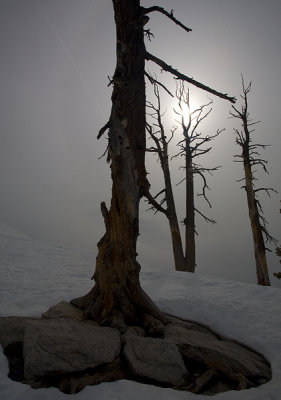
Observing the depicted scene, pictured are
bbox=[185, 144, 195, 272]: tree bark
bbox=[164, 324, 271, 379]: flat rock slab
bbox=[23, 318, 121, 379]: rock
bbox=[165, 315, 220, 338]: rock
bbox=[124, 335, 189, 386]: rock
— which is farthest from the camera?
bbox=[185, 144, 195, 272]: tree bark

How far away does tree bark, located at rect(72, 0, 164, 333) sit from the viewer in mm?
4711

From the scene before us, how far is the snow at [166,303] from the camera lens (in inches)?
118

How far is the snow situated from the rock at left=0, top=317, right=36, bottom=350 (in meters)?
0.26

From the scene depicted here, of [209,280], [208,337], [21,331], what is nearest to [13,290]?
[21,331]

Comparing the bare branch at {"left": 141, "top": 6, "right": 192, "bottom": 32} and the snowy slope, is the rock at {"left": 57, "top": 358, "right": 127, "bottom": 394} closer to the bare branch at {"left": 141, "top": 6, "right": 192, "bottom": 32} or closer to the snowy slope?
the bare branch at {"left": 141, "top": 6, "right": 192, "bottom": 32}

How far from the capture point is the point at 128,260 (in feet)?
15.7

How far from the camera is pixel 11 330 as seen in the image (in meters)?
3.94

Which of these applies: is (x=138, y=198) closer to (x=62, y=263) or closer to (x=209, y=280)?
(x=209, y=280)

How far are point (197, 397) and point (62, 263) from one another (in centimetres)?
787

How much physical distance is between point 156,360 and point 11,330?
2.17 m

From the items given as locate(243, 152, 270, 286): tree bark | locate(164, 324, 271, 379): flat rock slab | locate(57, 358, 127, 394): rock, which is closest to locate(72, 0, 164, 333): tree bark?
locate(164, 324, 271, 379): flat rock slab

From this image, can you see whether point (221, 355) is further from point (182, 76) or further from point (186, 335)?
point (182, 76)

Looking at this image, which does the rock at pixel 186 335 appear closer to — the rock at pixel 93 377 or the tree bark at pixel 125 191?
the tree bark at pixel 125 191

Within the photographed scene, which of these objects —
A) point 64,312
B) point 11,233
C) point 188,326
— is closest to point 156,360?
point 188,326
